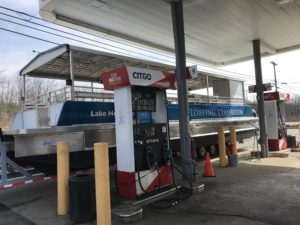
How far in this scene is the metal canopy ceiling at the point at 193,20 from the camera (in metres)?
8.55

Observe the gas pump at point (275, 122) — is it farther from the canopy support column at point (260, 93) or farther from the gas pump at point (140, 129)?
the gas pump at point (140, 129)

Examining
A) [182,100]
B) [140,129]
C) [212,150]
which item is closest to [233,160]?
[212,150]

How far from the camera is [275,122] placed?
13102mm

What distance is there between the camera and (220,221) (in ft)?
16.7

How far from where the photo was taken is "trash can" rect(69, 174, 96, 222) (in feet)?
17.7

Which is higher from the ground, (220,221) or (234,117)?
(234,117)

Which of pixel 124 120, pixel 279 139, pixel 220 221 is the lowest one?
pixel 220 221

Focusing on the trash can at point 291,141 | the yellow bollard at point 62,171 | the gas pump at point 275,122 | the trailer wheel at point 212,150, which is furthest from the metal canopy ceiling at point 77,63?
the trash can at point 291,141

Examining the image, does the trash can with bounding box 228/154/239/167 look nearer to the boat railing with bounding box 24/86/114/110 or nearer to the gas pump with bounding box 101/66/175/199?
the gas pump with bounding box 101/66/175/199

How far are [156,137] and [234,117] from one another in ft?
24.5

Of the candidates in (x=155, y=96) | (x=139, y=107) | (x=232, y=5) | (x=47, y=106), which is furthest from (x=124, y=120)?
(x=232, y=5)

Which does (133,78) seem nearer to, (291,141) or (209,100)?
(209,100)

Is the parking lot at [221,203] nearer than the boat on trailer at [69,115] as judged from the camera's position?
Yes

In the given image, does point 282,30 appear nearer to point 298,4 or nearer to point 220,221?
point 298,4
